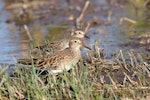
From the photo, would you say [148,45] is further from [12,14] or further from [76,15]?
[12,14]

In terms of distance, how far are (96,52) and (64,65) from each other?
102 centimetres

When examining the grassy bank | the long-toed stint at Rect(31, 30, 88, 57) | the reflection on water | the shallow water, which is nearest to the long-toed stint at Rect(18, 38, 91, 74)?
the grassy bank

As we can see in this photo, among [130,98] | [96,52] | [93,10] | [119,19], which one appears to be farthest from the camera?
[93,10]

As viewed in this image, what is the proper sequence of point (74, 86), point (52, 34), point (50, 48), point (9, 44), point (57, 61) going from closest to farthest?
point (74, 86), point (57, 61), point (50, 48), point (9, 44), point (52, 34)

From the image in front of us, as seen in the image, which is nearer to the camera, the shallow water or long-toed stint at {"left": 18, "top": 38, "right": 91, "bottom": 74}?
long-toed stint at {"left": 18, "top": 38, "right": 91, "bottom": 74}

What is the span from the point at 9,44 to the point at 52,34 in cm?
143

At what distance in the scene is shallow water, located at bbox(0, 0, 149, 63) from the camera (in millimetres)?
11000

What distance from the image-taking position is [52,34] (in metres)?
13.3

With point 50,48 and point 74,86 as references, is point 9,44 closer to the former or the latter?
point 50,48

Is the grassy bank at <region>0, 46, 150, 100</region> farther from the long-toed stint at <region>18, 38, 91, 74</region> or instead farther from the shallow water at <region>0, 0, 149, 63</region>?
the shallow water at <region>0, 0, 149, 63</region>

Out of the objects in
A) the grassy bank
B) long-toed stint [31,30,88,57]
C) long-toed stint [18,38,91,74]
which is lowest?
the grassy bank

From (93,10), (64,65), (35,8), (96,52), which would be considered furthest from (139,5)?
(64,65)

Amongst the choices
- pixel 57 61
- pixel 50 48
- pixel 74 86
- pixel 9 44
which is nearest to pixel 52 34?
pixel 9 44

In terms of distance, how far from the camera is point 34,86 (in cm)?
701
